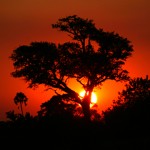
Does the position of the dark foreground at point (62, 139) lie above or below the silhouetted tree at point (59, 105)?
below

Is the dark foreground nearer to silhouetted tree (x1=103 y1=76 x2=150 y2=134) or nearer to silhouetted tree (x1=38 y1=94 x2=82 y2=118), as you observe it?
silhouetted tree (x1=103 y1=76 x2=150 y2=134)

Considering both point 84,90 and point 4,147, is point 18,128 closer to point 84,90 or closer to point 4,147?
point 4,147

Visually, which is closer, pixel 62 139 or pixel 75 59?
pixel 62 139

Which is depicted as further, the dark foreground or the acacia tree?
the acacia tree

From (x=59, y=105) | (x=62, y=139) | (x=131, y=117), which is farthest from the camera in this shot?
(x=59, y=105)

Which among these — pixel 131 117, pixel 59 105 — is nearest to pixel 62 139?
pixel 131 117

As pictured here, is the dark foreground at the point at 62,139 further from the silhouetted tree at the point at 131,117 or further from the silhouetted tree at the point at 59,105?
the silhouetted tree at the point at 59,105

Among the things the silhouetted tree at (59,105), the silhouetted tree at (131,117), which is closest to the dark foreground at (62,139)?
the silhouetted tree at (131,117)

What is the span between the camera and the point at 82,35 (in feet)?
181

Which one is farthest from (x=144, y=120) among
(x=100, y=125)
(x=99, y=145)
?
(x=99, y=145)

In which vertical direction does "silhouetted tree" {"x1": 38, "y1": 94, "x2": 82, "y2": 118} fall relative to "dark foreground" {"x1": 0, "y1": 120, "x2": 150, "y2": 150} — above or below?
above

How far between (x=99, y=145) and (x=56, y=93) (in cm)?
1993

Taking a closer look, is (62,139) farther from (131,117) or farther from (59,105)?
(59,105)

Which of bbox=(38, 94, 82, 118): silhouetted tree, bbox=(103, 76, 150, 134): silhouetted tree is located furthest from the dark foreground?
bbox=(38, 94, 82, 118): silhouetted tree
